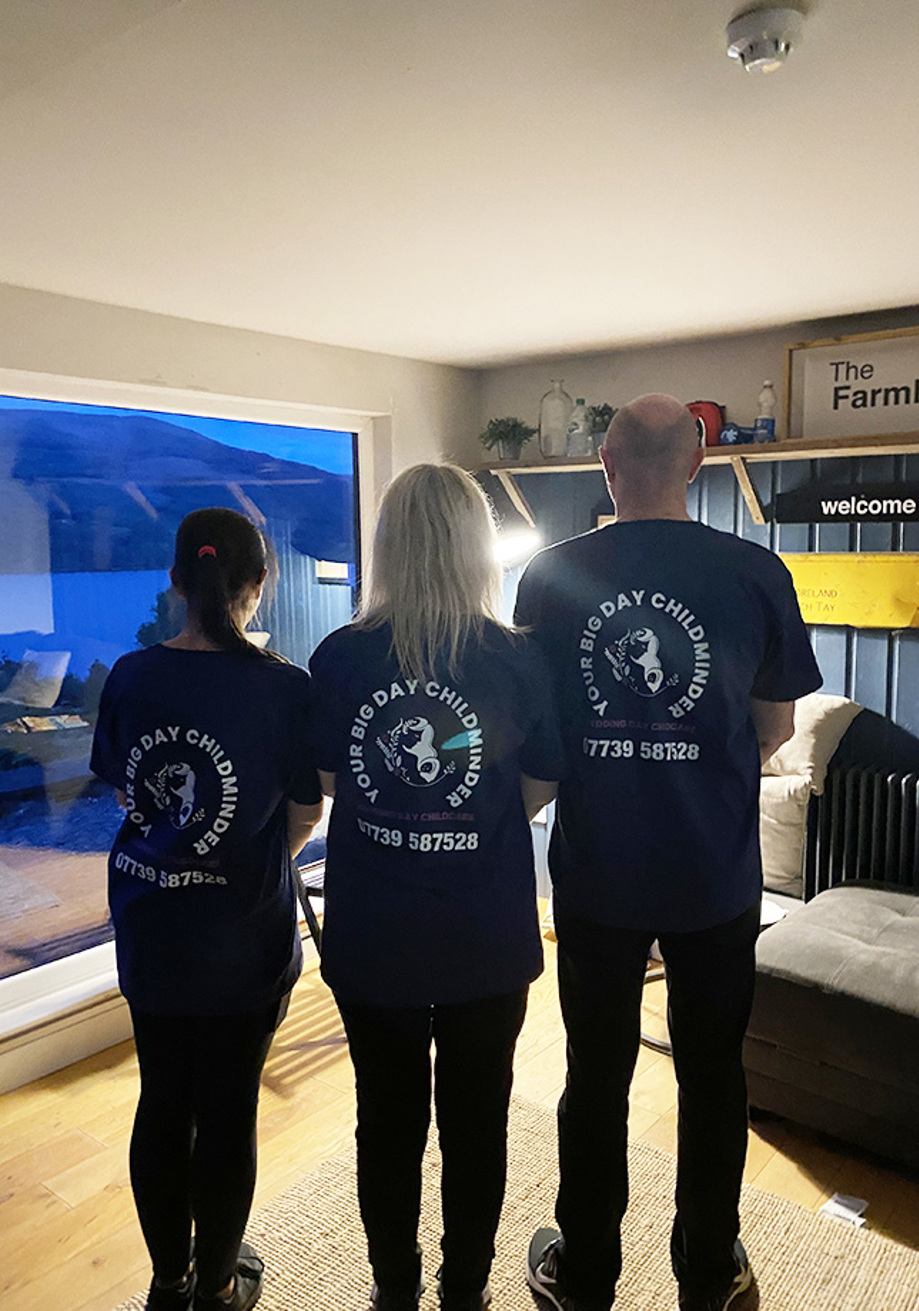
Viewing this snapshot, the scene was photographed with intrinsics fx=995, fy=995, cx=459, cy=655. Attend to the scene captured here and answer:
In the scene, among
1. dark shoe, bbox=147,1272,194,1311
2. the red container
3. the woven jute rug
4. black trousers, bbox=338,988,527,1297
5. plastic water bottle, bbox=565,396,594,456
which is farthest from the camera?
plastic water bottle, bbox=565,396,594,456

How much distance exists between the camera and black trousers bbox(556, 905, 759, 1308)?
1552mm

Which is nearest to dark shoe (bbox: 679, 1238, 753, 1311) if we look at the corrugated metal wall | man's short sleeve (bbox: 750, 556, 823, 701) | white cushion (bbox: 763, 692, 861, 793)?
man's short sleeve (bbox: 750, 556, 823, 701)

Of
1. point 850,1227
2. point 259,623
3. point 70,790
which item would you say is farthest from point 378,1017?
point 259,623

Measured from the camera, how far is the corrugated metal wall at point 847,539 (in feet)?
10.7

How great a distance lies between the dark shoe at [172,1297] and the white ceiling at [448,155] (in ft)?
5.88

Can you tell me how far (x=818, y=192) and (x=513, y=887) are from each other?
1.54 meters

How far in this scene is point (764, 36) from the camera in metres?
1.35

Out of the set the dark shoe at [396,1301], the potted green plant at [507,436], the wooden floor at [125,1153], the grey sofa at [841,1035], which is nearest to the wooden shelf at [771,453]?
the potted green plant at [507,436]

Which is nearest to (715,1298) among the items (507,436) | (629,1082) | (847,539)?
(629,1082)

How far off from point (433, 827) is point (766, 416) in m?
2.51

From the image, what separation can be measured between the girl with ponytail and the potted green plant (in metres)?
2.55

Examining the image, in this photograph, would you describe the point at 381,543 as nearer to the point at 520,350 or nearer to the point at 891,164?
the point at 891,164

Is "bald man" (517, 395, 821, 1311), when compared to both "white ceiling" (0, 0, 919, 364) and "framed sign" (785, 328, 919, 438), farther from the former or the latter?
"framed sign" (785, 328, 919, 438)

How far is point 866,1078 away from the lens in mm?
2287
